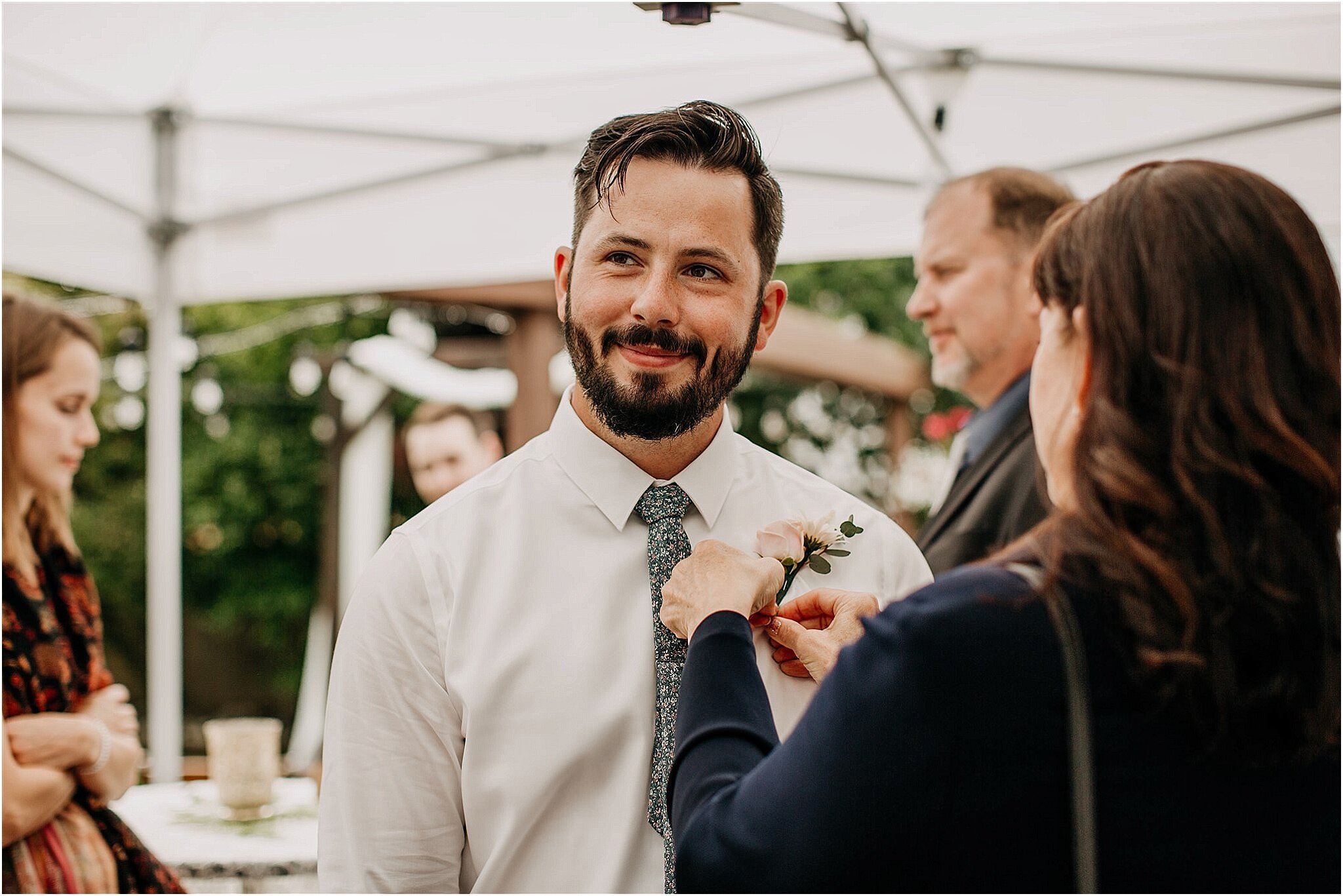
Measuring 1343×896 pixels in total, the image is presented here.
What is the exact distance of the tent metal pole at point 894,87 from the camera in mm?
2949

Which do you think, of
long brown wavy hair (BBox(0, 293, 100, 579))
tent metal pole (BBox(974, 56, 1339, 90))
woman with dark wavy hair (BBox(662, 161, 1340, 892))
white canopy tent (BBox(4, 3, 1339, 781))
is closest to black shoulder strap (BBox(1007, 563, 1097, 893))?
woman with dark wavy hair (BBox(662, 161, 1340, 892))

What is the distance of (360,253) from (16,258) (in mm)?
1092

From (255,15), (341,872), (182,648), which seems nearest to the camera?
(341,872)

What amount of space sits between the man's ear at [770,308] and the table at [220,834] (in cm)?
165

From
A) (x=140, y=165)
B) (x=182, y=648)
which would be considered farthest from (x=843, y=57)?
(x=182, y=648)

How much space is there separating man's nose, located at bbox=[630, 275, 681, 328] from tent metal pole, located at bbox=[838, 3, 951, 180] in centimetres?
154

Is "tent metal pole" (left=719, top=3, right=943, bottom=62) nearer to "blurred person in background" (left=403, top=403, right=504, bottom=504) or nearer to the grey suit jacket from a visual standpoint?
the grey suit jacket

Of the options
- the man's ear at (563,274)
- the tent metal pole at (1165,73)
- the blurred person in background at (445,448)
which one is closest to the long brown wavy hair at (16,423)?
the man's ear at (563,274)

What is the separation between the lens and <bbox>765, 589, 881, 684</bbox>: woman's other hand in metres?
1.62

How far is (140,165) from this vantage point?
158 inches

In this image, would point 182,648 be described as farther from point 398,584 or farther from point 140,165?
point 398,584

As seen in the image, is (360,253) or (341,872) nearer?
(341,872)

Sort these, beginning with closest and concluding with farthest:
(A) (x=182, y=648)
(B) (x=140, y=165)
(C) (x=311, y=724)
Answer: (B) (x=140, y=165), (C) (x=311, y=724), (A) (x=182, y=648)

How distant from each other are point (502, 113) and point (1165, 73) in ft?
6.81
